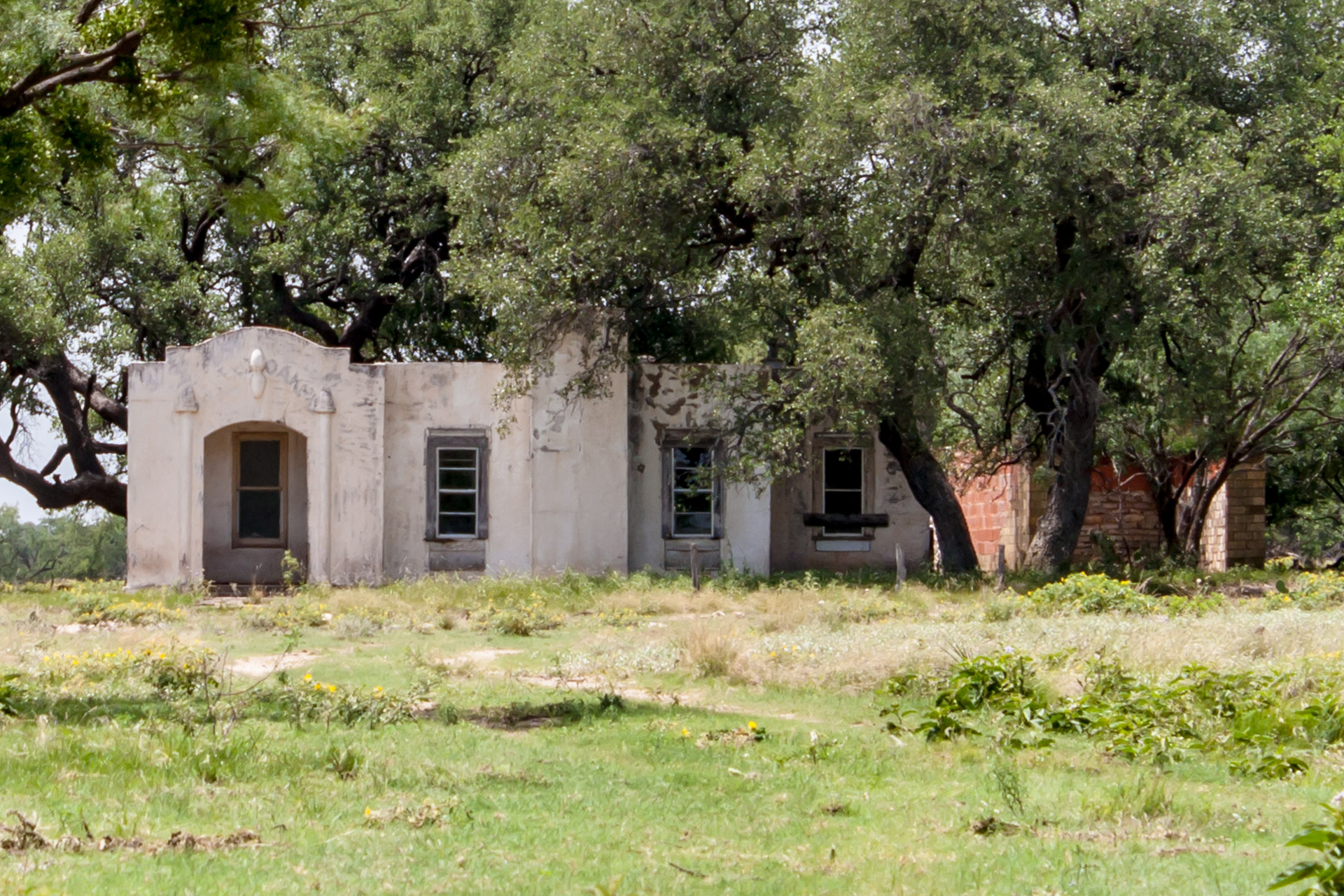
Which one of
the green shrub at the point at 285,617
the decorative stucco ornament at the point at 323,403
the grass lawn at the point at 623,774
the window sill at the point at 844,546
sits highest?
the decorative stucco ornament at the point at 323,403

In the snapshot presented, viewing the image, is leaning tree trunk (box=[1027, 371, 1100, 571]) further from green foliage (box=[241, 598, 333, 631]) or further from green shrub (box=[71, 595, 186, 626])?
green shrub (box=[71, 595, 186, 626])

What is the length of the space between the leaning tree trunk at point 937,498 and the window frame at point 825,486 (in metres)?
1.84

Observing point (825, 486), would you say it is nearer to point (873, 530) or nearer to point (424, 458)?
point (873, 530)

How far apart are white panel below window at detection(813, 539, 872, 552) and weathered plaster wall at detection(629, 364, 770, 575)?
52.9 inches

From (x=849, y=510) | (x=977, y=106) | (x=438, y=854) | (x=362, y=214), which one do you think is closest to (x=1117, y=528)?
(x=849, y=510)

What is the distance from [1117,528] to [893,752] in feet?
70.0

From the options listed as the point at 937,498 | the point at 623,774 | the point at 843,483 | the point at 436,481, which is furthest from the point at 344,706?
the point at 843,483

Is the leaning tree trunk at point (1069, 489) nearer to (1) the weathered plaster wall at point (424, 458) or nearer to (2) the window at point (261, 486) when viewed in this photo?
(1) the weathered plaster wall at point (424, 458)

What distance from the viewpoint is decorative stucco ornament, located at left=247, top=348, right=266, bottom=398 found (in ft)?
71.8

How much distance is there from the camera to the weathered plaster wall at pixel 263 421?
72.1ft

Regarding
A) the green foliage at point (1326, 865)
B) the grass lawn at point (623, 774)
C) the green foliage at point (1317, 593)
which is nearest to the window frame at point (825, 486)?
the green foliage at point (1317, 593)

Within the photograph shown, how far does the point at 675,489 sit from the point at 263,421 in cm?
681

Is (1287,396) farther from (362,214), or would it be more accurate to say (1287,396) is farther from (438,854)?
(438,854)

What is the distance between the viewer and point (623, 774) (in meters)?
7.70
